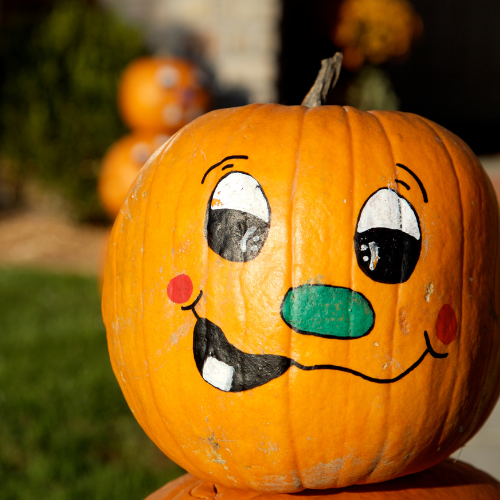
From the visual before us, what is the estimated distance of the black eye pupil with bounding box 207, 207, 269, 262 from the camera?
140cm

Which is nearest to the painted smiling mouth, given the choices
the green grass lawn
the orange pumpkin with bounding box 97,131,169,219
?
the green grass lawn

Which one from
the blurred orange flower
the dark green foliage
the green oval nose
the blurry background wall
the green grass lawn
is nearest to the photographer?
the green oval nose

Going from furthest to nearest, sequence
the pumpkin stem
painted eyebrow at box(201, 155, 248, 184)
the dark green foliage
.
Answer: the dark green foliage
the pumpkin stem
painted eyebrow at box(201, 155, 248, 184)

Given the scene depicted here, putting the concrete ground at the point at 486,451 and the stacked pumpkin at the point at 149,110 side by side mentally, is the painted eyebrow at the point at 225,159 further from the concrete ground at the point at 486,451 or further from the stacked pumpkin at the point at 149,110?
the stacked pumpkin at the point at 149,110

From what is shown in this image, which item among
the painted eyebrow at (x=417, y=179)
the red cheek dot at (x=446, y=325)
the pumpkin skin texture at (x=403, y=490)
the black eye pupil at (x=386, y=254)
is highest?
the painted eyebrow at (x=417, y=179)

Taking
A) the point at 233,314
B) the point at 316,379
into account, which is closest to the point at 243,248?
the point at 233,314

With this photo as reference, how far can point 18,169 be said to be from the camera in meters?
7.31

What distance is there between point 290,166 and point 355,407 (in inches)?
22.0

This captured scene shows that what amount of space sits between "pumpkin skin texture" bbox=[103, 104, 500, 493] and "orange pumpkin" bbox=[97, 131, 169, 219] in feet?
13.7

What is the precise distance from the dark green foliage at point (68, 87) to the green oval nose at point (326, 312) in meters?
5.91

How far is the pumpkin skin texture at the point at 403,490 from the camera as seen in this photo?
5.05ft

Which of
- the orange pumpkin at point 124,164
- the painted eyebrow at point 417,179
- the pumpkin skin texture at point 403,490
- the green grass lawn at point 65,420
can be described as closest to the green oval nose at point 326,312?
the painted eyebrow at point 417,179

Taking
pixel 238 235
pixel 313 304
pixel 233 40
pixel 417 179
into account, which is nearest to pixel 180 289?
pixel 238 235

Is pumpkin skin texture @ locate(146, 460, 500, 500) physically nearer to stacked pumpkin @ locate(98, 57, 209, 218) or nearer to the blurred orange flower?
stacked pumpkin @ locate(98, 57, 209, 218)
